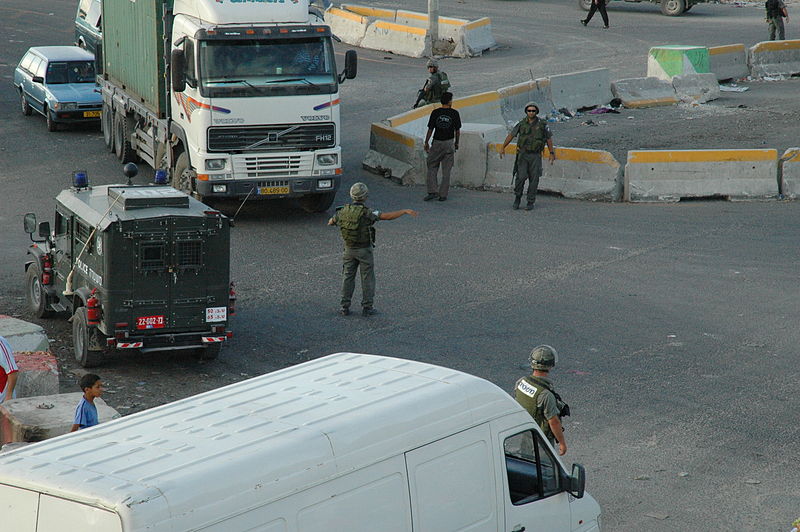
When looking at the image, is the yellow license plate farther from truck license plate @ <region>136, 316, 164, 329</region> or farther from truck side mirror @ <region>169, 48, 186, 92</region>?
truck license plate @ <region>136, 316, 164, 329</region>

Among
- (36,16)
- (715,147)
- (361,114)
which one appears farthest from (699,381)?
(36,16)

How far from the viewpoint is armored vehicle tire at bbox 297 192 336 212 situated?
1905 cm

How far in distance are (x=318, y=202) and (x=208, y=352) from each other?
690cm

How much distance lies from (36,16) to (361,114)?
20.1m

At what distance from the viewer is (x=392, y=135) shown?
850 inches

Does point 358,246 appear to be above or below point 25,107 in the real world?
below

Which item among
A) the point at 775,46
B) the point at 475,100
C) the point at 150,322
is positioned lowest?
the point at 150,322

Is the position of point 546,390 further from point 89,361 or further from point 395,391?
point 89,361

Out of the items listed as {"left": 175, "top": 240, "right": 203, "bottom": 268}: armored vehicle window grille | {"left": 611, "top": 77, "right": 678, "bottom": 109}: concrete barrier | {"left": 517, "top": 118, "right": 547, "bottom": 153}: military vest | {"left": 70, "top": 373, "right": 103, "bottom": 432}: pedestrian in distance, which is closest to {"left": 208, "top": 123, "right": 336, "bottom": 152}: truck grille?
{"left": 517, "top": 118, "right": 547, "bottom": 153}: military vest

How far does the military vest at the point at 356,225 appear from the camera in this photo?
1409cm

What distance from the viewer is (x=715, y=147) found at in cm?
2281

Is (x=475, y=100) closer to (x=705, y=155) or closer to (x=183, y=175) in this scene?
(x=705, y=155)

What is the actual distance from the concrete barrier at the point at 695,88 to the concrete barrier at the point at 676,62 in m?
0.28

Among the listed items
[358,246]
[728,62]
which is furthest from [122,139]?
[728,62]
